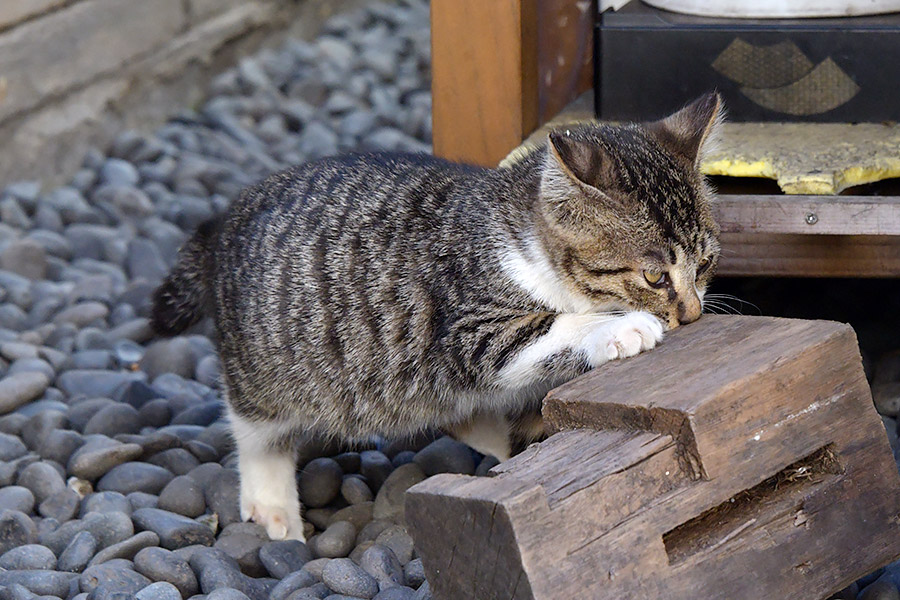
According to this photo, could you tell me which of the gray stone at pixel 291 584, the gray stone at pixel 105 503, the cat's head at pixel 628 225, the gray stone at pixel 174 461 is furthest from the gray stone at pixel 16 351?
the cat's head at pixel 628 225

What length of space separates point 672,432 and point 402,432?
3.67 feet

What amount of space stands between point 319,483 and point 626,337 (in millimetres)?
1202

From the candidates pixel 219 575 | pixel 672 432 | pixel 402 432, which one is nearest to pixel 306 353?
pixel 402 432

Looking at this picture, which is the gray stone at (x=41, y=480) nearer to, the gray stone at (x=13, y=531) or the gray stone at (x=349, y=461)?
the gray stone at (x=13, y=531)

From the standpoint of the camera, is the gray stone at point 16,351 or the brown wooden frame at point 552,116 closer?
the brown wooden frame at point 552,116

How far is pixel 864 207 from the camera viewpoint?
2758mm

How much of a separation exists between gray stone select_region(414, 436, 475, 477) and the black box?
111 centimetres

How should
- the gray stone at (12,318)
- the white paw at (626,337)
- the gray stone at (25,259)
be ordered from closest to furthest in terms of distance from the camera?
the white paw at (626,337) → the gray stone at (12,318) → the gray stone at (25,259)

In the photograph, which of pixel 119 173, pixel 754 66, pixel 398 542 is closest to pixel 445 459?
pixel 398 542

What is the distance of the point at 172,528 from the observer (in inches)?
113

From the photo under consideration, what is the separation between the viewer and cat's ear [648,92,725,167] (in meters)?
2.76

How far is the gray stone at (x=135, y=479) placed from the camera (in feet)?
10.2

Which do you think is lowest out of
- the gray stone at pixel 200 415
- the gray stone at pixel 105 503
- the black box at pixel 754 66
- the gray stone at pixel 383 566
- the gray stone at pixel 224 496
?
the gray stone at pixel 200 415

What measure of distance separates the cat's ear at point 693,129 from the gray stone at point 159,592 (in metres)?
1.52
